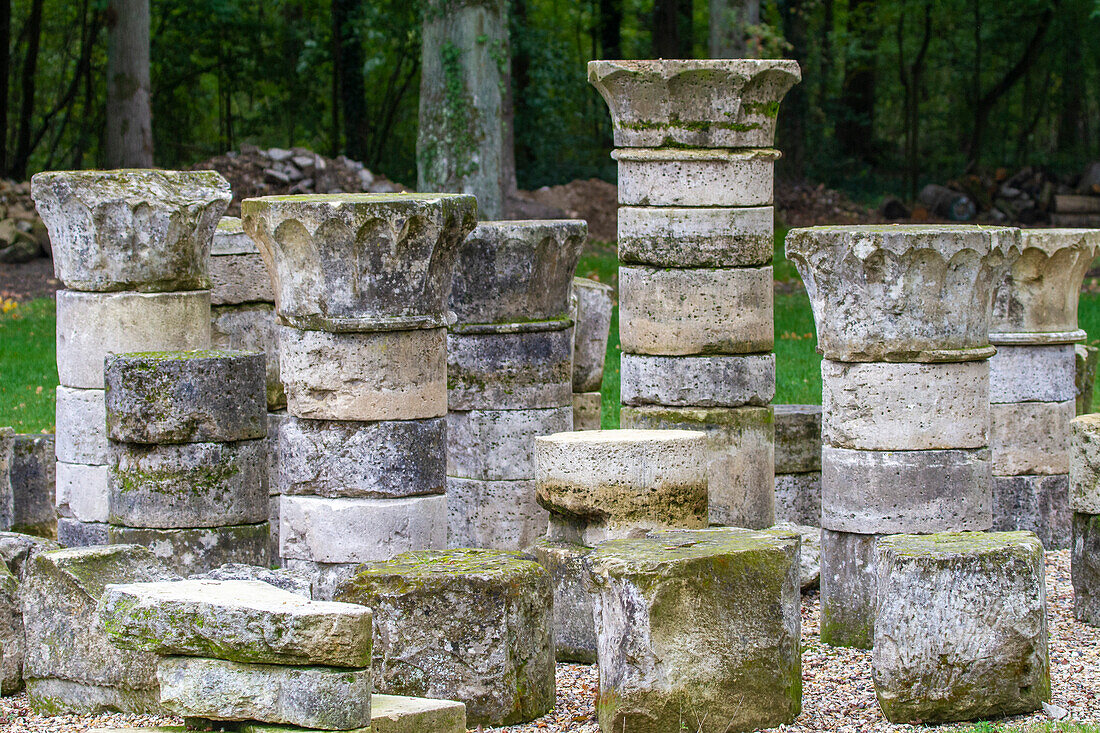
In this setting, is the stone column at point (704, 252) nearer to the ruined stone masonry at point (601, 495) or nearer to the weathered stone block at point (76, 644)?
the ruined stone masonry at point (601, 495)

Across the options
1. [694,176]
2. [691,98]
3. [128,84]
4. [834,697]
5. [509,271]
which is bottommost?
[834,697]

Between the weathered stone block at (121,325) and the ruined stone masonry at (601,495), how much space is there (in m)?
2.81

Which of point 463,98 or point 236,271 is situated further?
point 463,98

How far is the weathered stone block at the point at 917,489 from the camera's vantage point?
25.2ft

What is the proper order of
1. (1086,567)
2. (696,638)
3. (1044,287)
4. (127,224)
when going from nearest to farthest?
(696,638)
(1086,567)
(127,224)
(1044,287)

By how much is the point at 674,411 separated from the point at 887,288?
91.5 inches

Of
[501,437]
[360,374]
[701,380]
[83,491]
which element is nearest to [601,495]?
[360,374]

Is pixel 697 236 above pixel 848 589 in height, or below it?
above

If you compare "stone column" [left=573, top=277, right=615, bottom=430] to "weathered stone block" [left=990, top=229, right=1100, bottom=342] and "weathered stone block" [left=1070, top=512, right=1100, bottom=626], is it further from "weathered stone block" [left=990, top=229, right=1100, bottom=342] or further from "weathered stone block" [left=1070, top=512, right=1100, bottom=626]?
"weathered stone block" [left=1070, top=512, right=1100, bottom=626]

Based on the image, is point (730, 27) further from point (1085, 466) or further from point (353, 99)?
point (1085, 466)

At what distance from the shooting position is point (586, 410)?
11.0 meters

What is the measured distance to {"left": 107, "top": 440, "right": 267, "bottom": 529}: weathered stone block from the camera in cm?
853

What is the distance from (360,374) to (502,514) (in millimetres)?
2523

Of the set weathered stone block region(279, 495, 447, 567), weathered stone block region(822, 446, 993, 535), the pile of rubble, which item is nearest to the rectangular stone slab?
weathered stone block region(279, 495, 447, 567)
